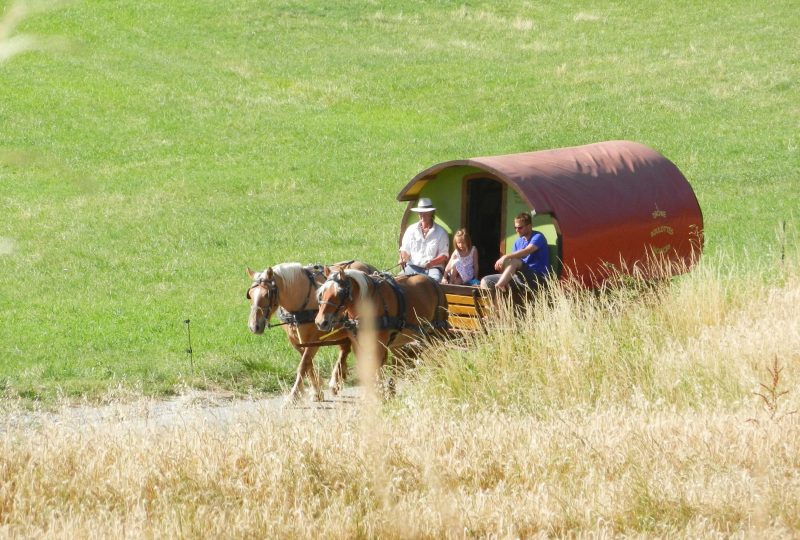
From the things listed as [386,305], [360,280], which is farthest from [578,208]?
[360,280]

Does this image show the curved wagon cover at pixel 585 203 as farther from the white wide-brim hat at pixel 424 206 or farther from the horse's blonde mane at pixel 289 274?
the horse's blonde mane at pixel 289 274

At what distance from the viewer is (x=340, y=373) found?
429 inches

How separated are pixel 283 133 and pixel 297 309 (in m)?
21.8

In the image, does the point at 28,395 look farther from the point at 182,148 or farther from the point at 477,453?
the point at 182,148

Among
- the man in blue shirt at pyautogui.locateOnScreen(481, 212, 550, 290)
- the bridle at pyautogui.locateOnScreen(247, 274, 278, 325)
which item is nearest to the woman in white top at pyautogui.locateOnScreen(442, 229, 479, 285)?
the man in blue shirt at pyautogui.locateOnScreen(481, 212, 550, 290)

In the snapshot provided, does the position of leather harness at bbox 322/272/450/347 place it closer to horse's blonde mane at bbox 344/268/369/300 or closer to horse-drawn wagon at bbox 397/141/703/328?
horse's blonde mane at bbox 344/268/369/300

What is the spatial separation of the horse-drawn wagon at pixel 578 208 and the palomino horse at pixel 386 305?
37cm

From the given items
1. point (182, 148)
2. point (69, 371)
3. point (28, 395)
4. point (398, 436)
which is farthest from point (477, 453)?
point (182, 148)

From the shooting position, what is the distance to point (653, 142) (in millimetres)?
28266

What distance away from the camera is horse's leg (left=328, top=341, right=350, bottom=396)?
1074cm

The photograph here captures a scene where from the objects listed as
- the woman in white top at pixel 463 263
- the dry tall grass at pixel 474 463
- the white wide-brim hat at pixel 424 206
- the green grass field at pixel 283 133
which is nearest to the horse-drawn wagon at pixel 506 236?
the white wide-brim hat at pixel 424 206

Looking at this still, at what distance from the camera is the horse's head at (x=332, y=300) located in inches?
382

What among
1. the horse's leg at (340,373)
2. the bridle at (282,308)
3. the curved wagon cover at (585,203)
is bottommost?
the horse's leg at (340,373)

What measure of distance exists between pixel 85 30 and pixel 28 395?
108ft
